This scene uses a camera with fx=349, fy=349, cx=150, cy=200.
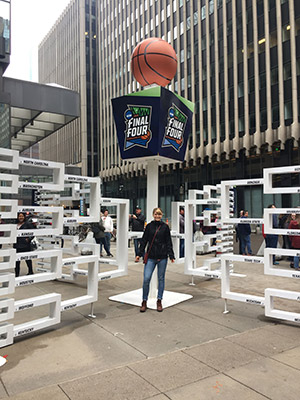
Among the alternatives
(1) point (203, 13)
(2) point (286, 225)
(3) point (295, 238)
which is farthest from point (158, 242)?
(1) point (203, 13)

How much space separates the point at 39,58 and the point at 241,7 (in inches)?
2571

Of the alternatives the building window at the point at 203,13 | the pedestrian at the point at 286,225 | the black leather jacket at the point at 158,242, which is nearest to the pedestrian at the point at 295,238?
the pedestrian at the point at 286,225

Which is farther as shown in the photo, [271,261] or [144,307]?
[144,307]

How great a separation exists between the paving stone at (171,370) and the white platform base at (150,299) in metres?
2.24

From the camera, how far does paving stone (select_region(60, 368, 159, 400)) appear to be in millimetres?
3305

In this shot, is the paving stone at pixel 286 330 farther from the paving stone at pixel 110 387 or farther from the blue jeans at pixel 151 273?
the paving stone at pixel 110 387

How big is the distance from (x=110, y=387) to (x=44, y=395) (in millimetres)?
628

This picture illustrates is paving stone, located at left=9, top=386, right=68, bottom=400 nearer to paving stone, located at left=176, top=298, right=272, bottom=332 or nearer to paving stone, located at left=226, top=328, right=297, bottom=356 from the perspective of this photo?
paving stone, located at left=226, top=328, right=297, bottom=356

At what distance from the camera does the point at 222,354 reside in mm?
4305

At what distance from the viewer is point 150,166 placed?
23.4 feet

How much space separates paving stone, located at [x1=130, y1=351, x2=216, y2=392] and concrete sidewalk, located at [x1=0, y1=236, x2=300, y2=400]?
0.01 meters

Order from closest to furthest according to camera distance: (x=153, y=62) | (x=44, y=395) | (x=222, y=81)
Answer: (x=44, y=395) < (x=153, y=62) < (x=222, y=81)

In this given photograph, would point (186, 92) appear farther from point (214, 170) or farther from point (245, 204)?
point (245, 204)

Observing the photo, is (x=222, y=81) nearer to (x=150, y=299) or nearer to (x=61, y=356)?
(x=150, y=299)
